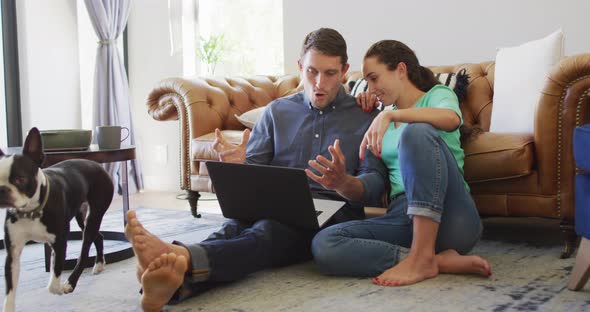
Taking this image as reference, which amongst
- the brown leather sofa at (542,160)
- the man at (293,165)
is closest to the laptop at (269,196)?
the man at (293,165)

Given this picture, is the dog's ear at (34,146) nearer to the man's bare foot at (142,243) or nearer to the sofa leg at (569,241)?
the man's bare foot at (142,243)

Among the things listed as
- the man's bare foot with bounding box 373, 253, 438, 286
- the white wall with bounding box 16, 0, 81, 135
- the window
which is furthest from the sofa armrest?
the white wall with bounding box 16, 0, 81, 135

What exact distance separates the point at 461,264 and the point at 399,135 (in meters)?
0.40

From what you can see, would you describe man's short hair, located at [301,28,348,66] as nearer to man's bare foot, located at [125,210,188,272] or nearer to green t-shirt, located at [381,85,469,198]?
green t-shirt, located at [381,85,469,198]

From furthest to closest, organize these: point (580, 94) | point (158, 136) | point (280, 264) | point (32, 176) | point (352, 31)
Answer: point (158, 136) → point (352, 31) → point (580, 94) → point (280, 264) → point (32, 176)

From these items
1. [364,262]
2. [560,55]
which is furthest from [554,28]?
[364,262]

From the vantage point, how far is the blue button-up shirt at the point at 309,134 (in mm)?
1911

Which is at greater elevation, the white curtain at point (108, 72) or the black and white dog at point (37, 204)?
the white curtain at point (108, 72)

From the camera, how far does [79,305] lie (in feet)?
5.13

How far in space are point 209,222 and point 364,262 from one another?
134 centimetres

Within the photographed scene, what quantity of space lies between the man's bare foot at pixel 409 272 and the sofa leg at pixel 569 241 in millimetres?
582

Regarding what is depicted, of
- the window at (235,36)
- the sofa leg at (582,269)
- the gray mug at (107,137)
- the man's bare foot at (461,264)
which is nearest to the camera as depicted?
the sofa leg at (582,269)

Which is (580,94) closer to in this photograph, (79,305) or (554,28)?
(554,28)

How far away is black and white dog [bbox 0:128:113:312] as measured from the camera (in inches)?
55.9
